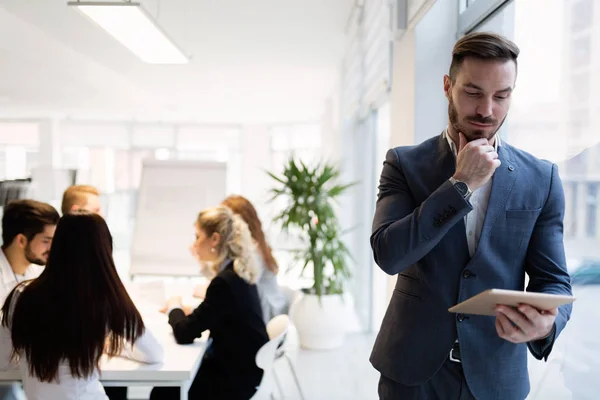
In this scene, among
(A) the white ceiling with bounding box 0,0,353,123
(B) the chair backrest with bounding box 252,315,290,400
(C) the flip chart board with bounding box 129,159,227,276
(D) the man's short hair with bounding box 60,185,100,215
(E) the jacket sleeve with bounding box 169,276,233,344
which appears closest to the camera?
(E) the jacket sleeve with bounding box 169,276,233,344

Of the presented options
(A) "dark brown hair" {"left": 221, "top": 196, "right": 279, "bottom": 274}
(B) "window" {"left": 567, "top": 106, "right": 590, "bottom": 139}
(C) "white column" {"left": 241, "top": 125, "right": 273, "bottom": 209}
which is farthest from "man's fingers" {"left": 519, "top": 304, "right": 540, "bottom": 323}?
(C) "white column" {"left": 241, "top": 125, "right": 273, "bottom": 209}

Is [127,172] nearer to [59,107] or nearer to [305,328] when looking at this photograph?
[59,107]

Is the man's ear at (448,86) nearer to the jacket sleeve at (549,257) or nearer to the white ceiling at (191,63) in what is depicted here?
the jacket sleeve at (549,257)

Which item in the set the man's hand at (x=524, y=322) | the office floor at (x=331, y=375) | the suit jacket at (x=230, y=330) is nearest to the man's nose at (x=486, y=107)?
the man's hand at (x=524, y=322)

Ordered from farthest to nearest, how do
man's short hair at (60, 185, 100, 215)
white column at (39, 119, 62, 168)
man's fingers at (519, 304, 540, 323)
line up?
white column at (39, 119, 62, 168) → man's short hair at (60, 185, 100, 215) → man's fingers at (519, 304, 540, 323)

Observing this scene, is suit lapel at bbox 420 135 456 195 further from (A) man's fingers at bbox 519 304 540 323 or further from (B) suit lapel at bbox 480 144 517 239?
(A) man's fingers at bbox 519 304 540 323

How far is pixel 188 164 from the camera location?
213 inches

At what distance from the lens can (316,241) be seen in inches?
211

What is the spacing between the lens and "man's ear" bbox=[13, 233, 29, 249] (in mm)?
2725

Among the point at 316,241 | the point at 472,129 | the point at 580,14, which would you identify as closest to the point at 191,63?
the point at 316,241

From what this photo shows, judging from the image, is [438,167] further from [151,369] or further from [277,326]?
[277,326]

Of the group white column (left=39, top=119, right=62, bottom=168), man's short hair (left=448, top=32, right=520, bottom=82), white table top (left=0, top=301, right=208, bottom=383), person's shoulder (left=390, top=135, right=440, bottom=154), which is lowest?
white table top (left=0, top=301, right=208, bottom=383)

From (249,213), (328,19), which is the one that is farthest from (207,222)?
(328,19)

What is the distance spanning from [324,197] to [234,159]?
1006cm
